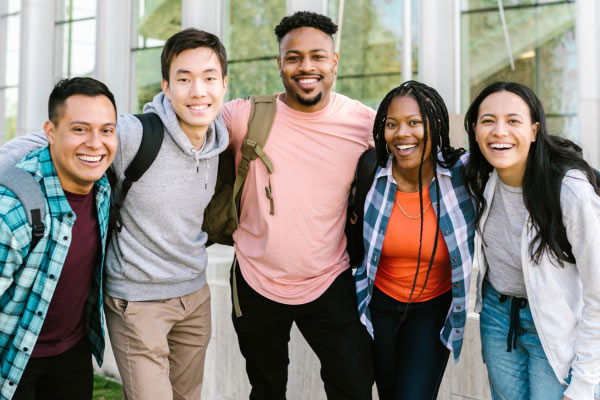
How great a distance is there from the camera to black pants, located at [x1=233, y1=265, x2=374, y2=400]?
3197 millimetres

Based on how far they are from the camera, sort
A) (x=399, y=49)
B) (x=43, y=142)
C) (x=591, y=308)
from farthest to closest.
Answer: (x=399, y=49) → (x=43, y=142) → (x=591, y=308)

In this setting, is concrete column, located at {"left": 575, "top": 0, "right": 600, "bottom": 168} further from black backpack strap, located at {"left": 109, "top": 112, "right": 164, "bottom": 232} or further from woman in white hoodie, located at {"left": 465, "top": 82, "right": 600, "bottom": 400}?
black backpack strap, located at {"left": 109, "top": 112, "right": 164, "bottom": 232}

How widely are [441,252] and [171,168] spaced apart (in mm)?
1357

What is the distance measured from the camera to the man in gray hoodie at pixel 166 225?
2.89m

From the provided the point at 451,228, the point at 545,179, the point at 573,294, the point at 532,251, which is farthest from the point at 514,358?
the point at 545,179

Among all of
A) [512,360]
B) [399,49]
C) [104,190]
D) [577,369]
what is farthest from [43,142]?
[399,49]

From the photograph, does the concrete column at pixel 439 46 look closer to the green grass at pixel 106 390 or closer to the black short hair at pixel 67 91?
the green grass at pixel 106 390

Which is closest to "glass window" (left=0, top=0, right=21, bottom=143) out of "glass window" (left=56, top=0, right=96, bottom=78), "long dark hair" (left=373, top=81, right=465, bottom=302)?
"glass window" (left=56, top=0, right=96, bottom=78)

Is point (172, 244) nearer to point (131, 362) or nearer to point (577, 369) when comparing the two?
point (131, 362)

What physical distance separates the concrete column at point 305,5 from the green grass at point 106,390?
15.4 feet

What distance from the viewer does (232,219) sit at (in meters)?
3.30

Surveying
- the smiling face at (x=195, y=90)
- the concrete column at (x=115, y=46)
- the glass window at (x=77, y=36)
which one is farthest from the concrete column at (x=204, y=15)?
the smiling face at (x=195, y=90)

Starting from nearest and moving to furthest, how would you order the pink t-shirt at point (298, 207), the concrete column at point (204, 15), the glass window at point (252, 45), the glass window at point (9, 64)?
the pink t-shirt at point (298, 207)
the glass window at point (252, 45)
the concrete column at point (204, 15)
the glass window at point (9, 64)

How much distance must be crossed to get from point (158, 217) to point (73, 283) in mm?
477
